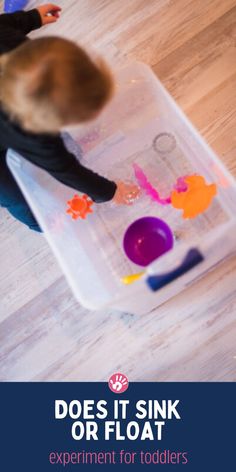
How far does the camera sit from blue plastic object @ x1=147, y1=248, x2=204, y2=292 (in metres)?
0.67

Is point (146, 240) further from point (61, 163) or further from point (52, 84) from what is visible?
point (52, 84)

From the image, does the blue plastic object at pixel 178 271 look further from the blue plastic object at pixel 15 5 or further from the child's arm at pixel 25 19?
the blue plastic object at pixel 15 5

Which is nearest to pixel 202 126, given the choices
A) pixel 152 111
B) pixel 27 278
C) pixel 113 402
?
pixel 152 111

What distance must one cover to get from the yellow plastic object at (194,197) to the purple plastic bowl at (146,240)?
0.17 feet

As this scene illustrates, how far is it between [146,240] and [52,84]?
0.45m

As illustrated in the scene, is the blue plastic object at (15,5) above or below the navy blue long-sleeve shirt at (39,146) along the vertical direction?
above

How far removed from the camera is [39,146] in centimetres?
61

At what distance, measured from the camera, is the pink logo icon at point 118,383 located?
90 centimetres

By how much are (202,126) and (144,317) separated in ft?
1.39

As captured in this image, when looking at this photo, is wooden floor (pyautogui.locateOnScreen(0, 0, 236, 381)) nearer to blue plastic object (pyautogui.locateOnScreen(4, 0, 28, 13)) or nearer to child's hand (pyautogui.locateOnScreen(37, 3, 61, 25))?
blue plastic object (pyautogui.locateOnScreen(4, 0, 28, 13))

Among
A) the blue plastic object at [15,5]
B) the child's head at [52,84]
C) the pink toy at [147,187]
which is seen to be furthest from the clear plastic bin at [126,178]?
the blue plastic object at [15,5]

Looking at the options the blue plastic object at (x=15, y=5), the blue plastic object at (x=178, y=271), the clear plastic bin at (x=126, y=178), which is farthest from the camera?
the blue plastic object at (x=15, y=5)

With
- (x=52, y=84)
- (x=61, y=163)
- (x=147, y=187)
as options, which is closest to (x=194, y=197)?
(x=147, y=187)

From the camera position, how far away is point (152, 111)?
2.98ft
